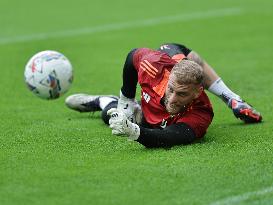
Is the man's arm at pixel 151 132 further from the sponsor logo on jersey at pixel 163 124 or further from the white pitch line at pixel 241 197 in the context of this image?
the white pitch line at pixel 241 197

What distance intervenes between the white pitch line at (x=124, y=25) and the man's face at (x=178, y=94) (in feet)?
28.0

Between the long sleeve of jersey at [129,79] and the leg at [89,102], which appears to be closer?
the long sleeve of jersey at [129,79]

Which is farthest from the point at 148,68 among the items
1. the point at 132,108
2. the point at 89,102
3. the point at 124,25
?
the point at 124,25

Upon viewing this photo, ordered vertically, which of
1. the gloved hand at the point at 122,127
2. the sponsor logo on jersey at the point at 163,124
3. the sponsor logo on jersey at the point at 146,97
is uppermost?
the gloved hand at the point at 122,127

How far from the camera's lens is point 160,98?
8.23 m

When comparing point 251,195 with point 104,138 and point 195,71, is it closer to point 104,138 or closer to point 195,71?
point 195,71

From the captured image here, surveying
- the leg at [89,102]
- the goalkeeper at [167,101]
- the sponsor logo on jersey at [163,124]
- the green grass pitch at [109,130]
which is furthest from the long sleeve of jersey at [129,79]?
the leg at [89,102]

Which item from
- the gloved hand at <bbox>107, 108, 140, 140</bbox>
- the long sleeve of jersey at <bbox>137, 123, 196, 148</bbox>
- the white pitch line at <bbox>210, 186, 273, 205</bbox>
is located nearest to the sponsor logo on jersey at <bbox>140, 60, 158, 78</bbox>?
the long sleeve of jersey at <bbox>137, 123, 196, 148</bbox>

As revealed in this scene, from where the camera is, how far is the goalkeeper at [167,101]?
25.3ft

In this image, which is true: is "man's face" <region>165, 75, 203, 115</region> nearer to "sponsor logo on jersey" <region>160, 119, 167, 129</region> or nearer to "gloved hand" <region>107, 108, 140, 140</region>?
"sponsor logo on jersey" <region>160, 119, 167, 129</region>

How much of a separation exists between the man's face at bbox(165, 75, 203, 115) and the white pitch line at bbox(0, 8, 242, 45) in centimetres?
855

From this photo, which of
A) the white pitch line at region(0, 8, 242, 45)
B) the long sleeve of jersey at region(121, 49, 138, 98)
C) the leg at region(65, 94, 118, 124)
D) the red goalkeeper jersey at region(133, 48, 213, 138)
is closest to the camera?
the red goalkeeper jersey at region(133, 48, 213, 138)

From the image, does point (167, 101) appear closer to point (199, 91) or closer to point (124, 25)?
point (199, 91)

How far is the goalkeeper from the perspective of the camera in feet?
25.3
